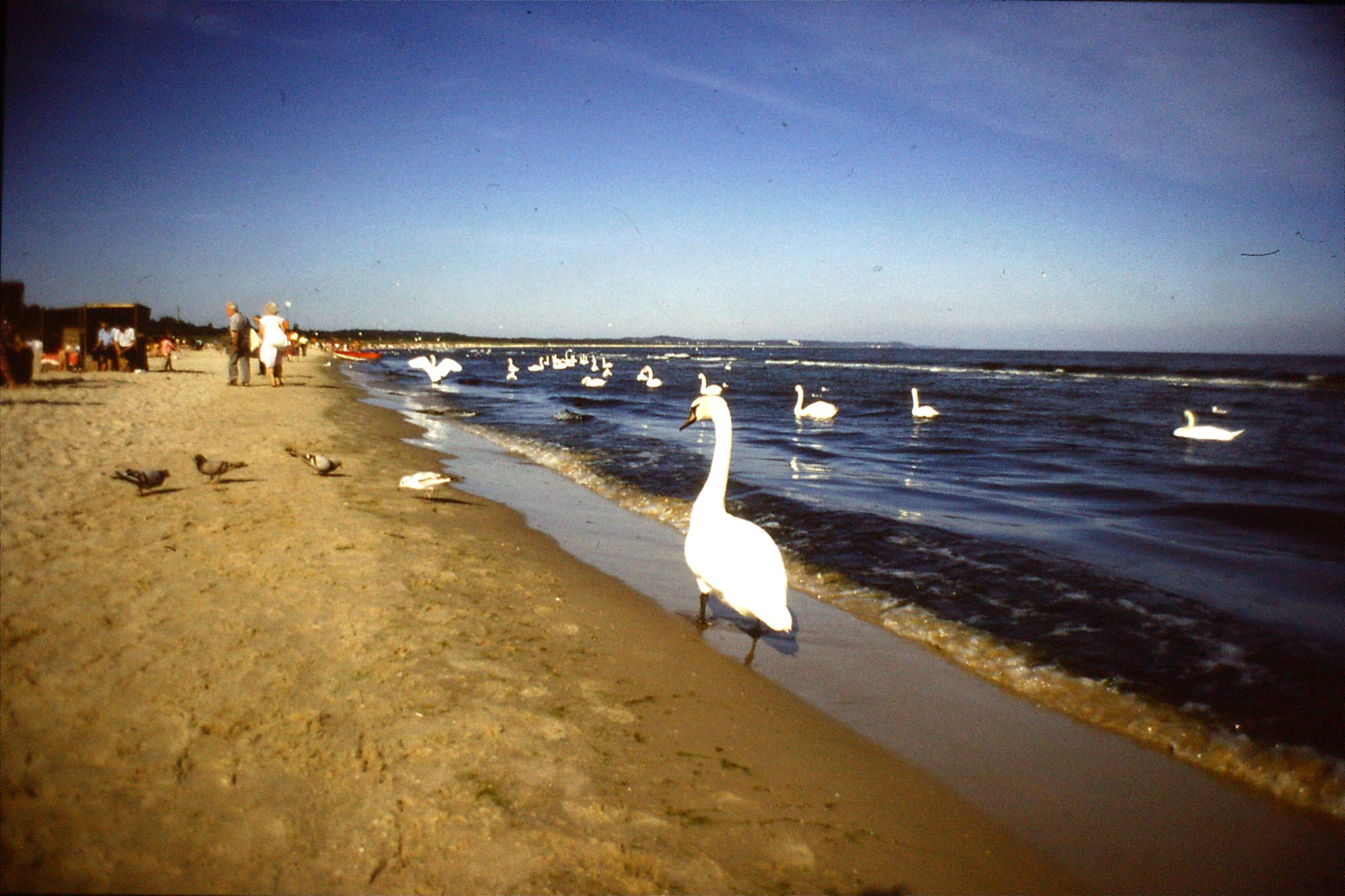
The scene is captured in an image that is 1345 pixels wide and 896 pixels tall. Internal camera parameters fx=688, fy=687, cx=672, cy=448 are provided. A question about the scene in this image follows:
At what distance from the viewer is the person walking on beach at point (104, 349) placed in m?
23.1

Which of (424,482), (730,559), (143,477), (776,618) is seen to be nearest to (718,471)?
(730,559)

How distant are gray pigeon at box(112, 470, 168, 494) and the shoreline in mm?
5044

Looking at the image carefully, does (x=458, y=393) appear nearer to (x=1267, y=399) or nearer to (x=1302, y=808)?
(x=1302, y=808)

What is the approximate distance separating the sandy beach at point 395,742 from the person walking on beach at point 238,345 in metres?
14.4

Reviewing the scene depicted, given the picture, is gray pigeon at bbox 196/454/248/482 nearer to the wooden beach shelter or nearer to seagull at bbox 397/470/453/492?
seagull at bbox 397/470/453/492

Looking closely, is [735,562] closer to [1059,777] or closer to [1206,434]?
[1059,777]

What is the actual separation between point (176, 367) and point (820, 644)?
3298 cm

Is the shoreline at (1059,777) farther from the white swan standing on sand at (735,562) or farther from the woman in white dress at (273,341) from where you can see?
the woman in white dress at (273,341)

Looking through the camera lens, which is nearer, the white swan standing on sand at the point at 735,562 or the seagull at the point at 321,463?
the white swan standing on sand at the point at 735,562

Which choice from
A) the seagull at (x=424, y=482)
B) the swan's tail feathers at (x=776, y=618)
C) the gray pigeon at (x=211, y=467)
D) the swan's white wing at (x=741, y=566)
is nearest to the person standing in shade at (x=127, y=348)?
the gray pigeon at (x=211, y=467)

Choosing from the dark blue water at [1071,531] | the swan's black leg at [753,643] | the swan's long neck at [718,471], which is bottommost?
the swan's black leg at [753,643]

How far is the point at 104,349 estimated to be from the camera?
2306 cm

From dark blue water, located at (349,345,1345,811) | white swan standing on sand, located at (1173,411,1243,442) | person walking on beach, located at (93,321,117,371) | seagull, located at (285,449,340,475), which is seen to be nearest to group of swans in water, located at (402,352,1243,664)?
dark blue water, located at (349,345,1345,811)

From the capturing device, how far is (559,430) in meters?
18.6
